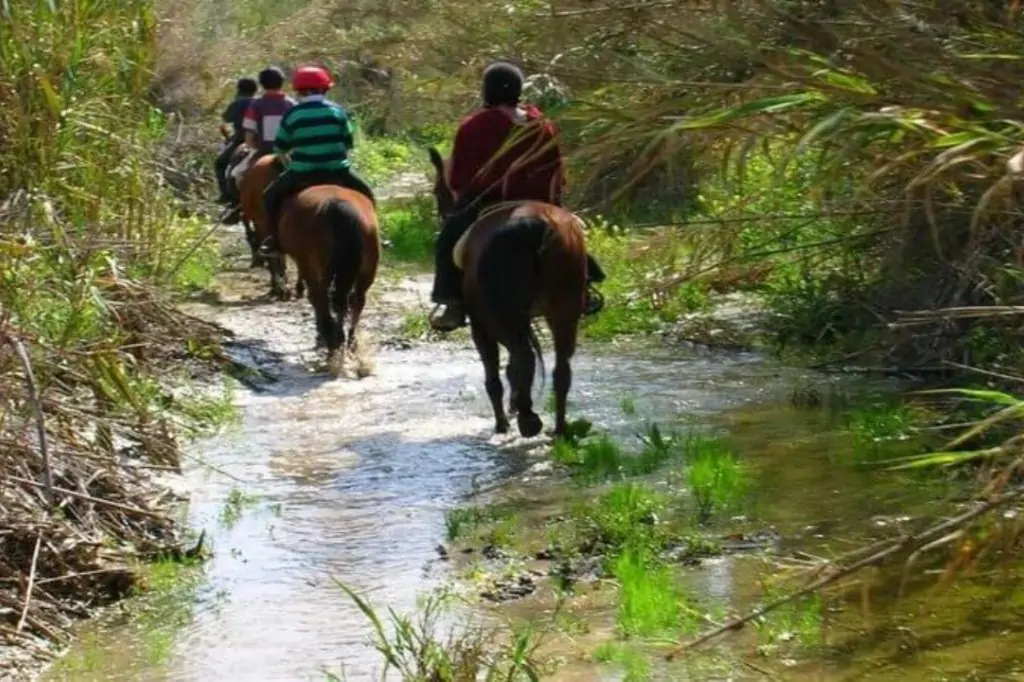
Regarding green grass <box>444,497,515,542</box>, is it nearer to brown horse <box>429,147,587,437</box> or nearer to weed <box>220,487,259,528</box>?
weed <box>220,487,259,528</box>

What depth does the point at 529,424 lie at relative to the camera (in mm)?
10016

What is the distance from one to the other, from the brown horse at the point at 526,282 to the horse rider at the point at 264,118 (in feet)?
23.3

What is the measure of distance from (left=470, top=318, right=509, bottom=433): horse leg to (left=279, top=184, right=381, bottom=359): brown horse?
83.9 inches

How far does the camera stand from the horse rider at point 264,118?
16859 millimetres

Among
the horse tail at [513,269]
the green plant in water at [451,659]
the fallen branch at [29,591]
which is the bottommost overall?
the fallen branch at [29,591]

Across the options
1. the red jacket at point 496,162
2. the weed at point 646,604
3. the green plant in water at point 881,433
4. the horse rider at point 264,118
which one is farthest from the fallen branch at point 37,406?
the horse rider at point 264,118

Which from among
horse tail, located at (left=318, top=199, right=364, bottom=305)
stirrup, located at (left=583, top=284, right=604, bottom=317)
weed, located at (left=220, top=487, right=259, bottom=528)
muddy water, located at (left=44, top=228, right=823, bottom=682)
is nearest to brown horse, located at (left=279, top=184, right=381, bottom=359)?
horse tail, located at (left=318, top=199, right=364, bottom=305)

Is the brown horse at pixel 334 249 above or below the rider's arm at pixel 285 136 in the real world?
below

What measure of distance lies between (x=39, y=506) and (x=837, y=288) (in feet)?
21.7

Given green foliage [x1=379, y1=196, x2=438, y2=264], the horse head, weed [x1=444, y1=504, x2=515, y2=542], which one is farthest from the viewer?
green foliage [x1=379, y1=196, x2=438, y2=264]

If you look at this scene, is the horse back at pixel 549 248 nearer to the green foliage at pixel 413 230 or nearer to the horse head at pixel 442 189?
the horse head at pixel 442 189

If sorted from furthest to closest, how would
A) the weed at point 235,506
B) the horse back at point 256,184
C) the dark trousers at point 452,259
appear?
the horse back at point 256,184 < the dark trousers at point 452,259 < the weed at point 235,506

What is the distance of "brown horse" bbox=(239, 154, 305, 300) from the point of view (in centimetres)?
1577

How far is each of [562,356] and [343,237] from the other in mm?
2737
